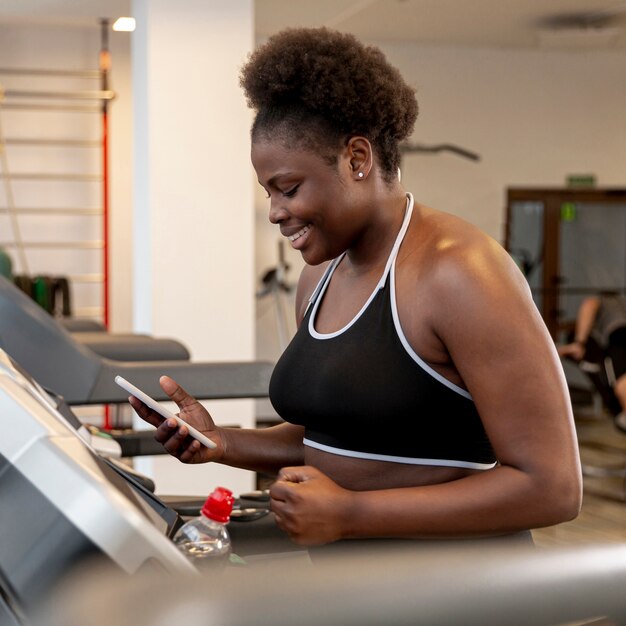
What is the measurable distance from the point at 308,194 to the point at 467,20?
21.1 ft

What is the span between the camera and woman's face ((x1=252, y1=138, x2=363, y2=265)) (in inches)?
50.6

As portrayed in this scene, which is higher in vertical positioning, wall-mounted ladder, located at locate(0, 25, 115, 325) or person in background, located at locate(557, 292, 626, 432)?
wall-mounted ladder, located at locate(0, 25, 115, 325)

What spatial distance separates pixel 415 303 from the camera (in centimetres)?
124

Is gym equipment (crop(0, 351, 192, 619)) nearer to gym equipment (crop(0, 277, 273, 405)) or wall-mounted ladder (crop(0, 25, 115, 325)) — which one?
gym equipment (crop(0, 277, 273, 405))

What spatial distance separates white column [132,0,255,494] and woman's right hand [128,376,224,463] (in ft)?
9.28

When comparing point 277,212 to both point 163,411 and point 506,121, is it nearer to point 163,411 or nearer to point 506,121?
point 163,411

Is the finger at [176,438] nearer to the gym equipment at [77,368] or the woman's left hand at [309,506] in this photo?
the woman's left hand at [309,506]

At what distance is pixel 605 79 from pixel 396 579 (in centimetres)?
875

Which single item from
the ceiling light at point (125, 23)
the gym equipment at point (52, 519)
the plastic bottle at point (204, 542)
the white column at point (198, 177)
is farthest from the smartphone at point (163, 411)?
the ceiling light at point (125, 23)

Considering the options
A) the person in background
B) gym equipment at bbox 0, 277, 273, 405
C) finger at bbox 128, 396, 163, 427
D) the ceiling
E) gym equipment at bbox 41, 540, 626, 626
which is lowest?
the person in background

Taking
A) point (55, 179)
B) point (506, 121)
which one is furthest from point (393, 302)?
point (506, 121)

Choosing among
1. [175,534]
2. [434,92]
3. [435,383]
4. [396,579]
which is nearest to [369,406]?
[435,383]

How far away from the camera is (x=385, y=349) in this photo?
49.7 inches

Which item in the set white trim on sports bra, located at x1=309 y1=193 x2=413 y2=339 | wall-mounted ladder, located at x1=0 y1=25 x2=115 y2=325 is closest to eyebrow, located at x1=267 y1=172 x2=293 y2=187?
white trim on sports bra, located at x1=309 y1=193 x2=413 y2=339
